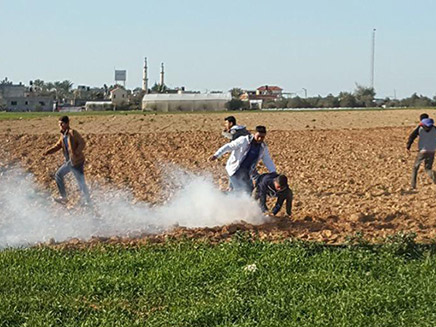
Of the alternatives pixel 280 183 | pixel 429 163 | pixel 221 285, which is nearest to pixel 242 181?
pixel 280 183

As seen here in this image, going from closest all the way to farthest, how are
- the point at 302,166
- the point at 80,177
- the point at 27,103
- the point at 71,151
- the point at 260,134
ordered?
the point at 260,134 → the point at 71,151 → the point at 80,177 → the point at 302,166 → the point at 27,103

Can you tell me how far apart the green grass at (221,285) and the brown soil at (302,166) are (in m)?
1.17

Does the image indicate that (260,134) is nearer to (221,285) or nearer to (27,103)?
(221,285)

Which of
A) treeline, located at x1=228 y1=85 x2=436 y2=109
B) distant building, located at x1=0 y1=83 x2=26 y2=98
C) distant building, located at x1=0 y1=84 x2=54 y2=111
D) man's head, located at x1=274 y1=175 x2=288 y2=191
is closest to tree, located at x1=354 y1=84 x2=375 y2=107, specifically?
treeline, located at x1=228 y1=85 x2=436 y2=109

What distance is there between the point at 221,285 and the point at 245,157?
4.77m

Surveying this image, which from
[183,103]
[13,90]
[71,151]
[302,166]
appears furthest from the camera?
[13,90]

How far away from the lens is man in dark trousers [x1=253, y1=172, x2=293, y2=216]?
42.2ft

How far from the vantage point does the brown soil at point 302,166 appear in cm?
1248

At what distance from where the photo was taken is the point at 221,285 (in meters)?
9.06

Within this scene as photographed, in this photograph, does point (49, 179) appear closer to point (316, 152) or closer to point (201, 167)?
point (201, 167)

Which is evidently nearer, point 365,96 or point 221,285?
point 221,285

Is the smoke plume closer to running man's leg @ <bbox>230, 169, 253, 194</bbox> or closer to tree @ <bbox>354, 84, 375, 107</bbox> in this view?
running man's leg @ <bbox>230, 169, 253, 194</bbox>

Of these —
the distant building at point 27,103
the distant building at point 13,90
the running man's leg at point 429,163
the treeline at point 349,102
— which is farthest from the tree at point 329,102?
the running man's leg at point 429,163

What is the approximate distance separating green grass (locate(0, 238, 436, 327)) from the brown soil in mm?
1167
